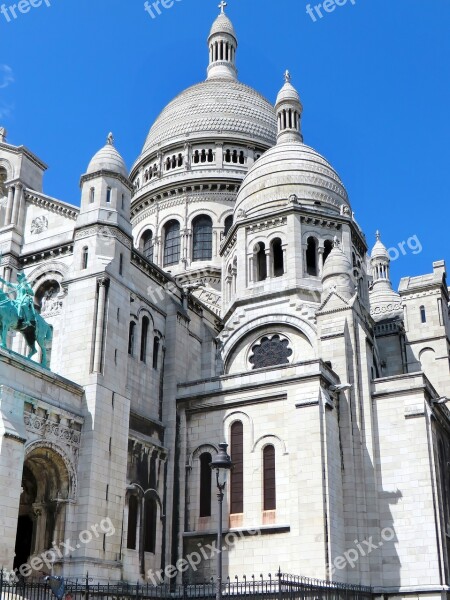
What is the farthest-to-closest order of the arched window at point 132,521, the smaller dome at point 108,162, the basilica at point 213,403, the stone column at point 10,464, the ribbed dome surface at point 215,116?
the ribbed dome surface at point 215,116 → the smaller dome at point 108,162 → the arched window at point 132,521 → the basilica at point 213,403 → the stone column at point 10,464

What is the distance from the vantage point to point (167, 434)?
119 feet

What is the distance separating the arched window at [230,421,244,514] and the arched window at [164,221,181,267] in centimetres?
2279

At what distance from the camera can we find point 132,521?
3278 centimetres

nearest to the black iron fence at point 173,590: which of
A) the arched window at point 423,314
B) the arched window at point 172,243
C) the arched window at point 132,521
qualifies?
the arched window at point 132,521

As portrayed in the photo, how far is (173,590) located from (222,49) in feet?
180

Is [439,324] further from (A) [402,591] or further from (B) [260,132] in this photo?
(B) [260,132]

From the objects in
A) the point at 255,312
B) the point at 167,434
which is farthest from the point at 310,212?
the point at 167,434

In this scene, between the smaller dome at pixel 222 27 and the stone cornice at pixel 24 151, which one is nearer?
the stone cornice at pixel 24 151

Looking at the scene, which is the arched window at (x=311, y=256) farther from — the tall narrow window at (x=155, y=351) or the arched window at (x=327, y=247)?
the tall narrow window at (x=155, y=351)

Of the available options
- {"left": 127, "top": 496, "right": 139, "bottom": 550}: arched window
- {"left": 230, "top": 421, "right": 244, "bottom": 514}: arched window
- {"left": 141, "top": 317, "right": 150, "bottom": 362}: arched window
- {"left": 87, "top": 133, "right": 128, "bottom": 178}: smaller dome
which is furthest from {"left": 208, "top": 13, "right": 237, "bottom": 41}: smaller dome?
{"left": 127, "top": 496, "right": 139, "bottom": 550}: arched window

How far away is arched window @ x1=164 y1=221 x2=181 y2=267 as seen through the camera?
185 ft

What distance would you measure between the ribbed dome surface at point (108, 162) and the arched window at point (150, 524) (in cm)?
1506

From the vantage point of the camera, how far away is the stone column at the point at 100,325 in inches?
1257

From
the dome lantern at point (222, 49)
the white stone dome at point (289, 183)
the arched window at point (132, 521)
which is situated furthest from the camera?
the dome lantern at point (222, 49)
